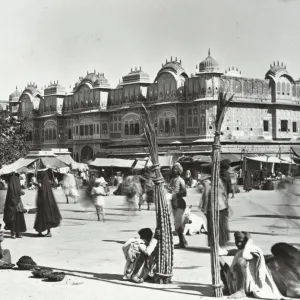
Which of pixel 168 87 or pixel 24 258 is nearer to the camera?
pixel 24 258

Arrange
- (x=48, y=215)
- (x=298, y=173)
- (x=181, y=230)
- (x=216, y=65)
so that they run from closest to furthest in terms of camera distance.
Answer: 1. (x=181, y=230)
2. (x=48, y=215)
3. (x=298, y=173)
4. (x=216, y=65)

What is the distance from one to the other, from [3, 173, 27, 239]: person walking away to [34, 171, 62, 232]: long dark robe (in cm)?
32

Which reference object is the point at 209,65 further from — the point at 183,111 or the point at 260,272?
the point at 260,272

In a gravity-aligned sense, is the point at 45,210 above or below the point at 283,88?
below

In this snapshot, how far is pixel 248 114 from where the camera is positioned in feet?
139

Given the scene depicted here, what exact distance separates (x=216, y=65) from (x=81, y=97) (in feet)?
50.7

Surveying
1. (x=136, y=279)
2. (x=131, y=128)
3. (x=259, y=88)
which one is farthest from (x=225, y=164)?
(x=131, y=128)

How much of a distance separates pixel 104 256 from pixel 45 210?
286 centimetres

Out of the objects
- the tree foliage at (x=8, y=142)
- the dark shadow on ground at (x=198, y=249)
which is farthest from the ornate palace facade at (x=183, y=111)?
the dark shadow on ground at (x=198, y=249)

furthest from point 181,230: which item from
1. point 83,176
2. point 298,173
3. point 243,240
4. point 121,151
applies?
point 121,151

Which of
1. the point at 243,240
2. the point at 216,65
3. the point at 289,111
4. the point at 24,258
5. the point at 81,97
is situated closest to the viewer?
the point at 243,240

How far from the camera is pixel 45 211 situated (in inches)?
430

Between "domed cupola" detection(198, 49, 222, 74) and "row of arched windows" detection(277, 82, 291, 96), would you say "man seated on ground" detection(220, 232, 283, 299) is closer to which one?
"domed cupola" detection(198, 49, 222, 74)

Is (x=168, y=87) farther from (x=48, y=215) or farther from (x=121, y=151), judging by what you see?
(x=48, y=215)
